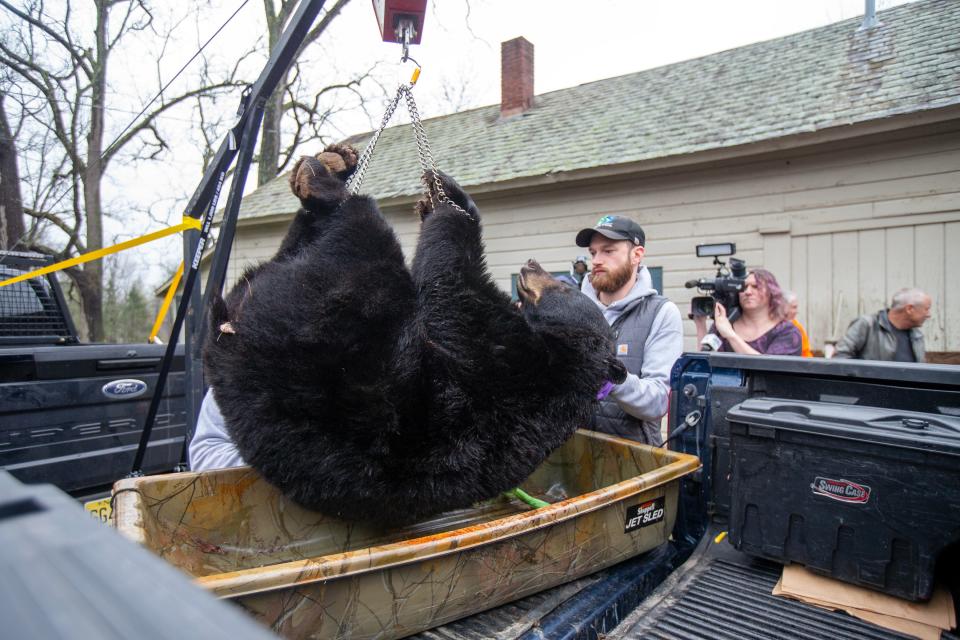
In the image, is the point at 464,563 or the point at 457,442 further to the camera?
the point at 457,442

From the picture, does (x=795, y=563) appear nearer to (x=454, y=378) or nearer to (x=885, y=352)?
(x=454, y=378)

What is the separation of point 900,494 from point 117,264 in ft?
95.0

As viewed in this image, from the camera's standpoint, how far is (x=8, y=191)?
8.77 m

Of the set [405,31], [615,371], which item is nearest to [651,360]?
[615,371]

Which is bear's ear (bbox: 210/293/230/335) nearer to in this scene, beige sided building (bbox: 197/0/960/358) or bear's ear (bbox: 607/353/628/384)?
bear's ear (bbox: 607/353/628/384)

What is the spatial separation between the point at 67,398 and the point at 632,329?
10.8 ft

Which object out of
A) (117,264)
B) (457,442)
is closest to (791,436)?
(457,442)

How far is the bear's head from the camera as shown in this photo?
2.21m

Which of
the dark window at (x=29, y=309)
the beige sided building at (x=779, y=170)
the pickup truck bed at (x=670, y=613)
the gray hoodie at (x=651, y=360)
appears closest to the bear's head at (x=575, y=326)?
the gray hoodie at (x=651, y=360)

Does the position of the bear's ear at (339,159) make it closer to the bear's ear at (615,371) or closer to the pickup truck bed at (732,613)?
the bear's ear at (615,371)

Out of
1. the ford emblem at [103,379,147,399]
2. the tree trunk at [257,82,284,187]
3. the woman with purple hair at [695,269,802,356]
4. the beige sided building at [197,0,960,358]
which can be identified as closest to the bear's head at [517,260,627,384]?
the woman with purple hair at [695,269,802,356]

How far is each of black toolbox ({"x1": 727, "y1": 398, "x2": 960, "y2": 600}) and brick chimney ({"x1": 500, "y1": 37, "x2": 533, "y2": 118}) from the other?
10889 millimetres

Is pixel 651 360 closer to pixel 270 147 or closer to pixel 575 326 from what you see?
pixel 575 326

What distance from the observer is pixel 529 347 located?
214 cm
